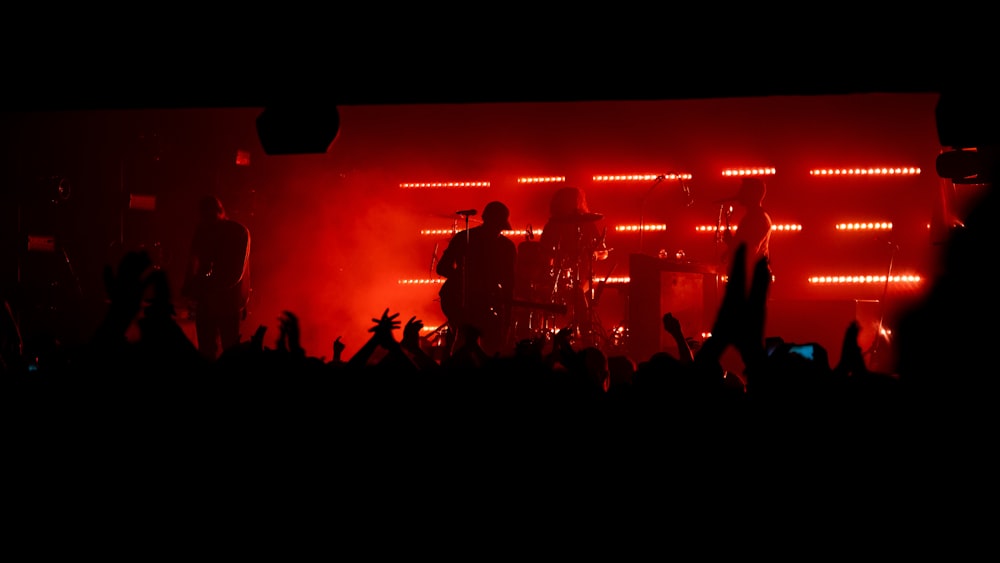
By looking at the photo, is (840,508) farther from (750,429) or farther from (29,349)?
(29,349)

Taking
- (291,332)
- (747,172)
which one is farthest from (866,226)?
(291,332)

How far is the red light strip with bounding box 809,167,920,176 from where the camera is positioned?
38.3ft

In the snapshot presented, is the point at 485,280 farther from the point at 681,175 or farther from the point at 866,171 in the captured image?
the point at 866,171

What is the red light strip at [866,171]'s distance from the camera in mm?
11672

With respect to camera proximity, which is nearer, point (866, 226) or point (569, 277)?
point (569, 277)

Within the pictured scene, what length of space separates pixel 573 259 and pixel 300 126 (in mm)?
5902

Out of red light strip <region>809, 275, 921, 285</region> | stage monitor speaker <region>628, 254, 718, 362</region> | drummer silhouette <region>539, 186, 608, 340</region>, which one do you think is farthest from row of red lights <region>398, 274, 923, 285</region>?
stage monitor speaker <region>628, 254, 718, 362</region>

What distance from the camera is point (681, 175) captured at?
12273 millimetres

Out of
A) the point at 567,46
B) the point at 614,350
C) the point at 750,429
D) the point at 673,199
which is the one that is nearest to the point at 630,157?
the point at 673,199

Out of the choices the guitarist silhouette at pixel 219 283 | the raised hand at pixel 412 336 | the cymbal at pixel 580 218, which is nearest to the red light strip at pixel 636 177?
the cymbal at pixel 580 218

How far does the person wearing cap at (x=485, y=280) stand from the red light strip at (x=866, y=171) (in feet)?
22.1

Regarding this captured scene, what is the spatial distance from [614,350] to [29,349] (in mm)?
6356

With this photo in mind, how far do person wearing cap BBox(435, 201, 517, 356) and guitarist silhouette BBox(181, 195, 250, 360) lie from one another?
77.7 inches

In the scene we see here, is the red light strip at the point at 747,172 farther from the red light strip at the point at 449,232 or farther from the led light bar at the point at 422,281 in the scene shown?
the led light bar at the point at 422,281
